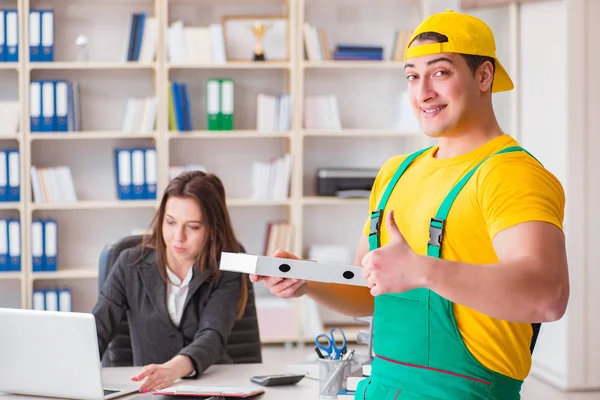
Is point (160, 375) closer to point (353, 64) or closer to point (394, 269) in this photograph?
point (394, 269)

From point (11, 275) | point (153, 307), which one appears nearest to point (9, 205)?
point (11, 275)

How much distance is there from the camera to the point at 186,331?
9.11ft

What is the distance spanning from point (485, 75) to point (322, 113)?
385 centimetres

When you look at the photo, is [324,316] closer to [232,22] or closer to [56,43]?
[232,22]

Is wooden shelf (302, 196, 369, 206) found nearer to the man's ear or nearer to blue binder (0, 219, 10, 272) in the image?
blue binder (0, 219, 10, 272)

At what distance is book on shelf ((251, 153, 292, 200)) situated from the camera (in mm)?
5395

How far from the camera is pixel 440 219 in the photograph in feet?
5.01

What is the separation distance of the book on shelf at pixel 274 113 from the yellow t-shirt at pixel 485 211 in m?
3.73

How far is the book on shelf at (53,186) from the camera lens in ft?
17.1

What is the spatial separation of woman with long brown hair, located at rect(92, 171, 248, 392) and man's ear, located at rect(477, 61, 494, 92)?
4.40 ft

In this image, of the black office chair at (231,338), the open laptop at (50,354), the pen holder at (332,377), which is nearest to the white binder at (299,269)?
the open laptop at (50,354)

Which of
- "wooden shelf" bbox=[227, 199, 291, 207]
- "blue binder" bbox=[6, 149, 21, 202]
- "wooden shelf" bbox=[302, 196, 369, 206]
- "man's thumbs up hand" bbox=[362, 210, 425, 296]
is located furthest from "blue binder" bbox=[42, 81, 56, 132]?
"man's thumbs up hand" bbox=[362, 210, 425, 296]

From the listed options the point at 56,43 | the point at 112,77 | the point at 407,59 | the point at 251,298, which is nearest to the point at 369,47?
the point at 112,77

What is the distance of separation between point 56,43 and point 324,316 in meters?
2.43
